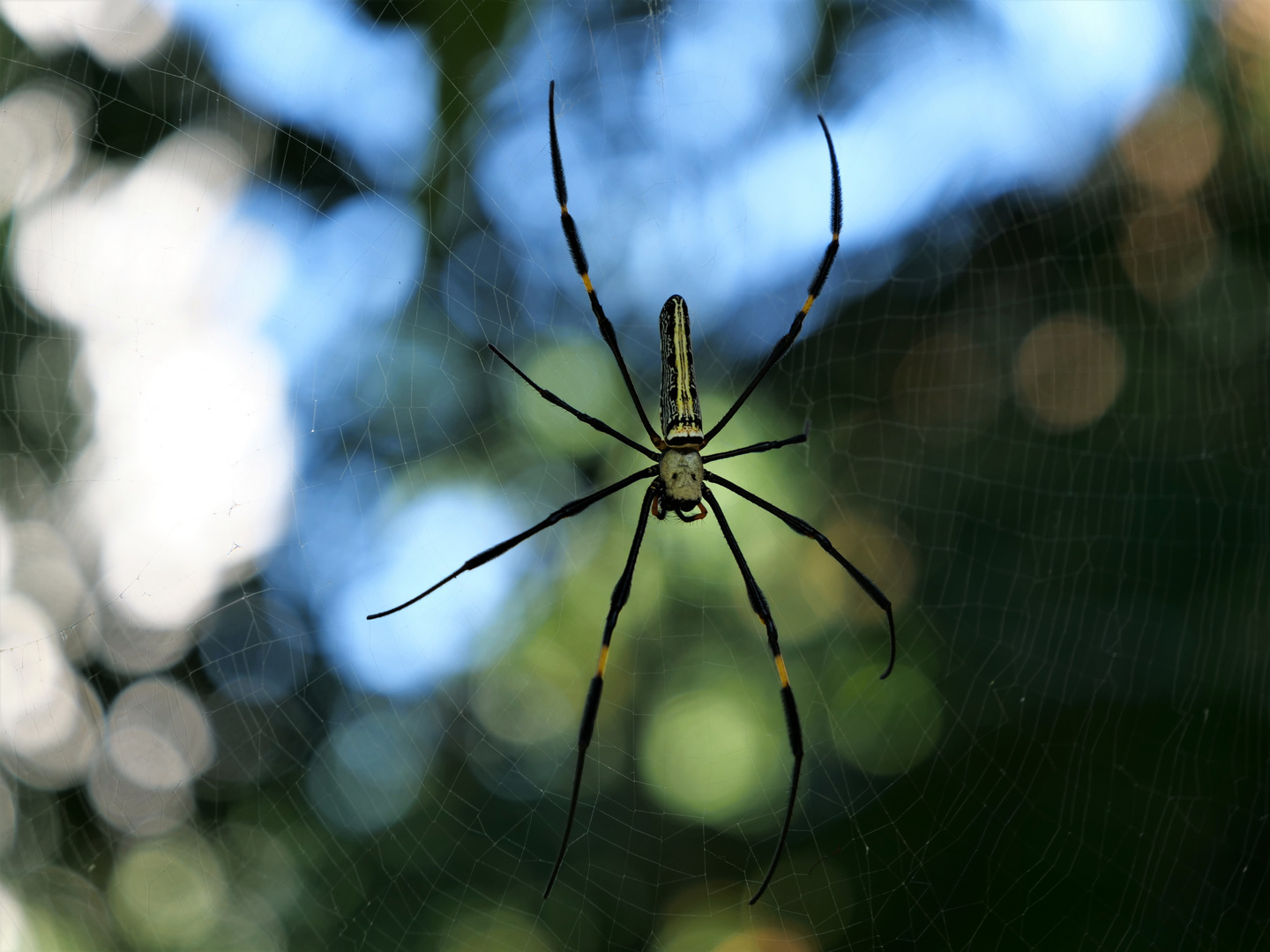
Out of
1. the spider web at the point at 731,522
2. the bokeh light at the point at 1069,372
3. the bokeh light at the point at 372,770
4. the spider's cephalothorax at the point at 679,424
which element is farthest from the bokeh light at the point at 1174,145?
the bokeh light at the point at 372,770

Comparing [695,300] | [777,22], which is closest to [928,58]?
[777,22]

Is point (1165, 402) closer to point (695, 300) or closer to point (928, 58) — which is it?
point (928, 58)

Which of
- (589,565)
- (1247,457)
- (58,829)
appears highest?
(1247,457)

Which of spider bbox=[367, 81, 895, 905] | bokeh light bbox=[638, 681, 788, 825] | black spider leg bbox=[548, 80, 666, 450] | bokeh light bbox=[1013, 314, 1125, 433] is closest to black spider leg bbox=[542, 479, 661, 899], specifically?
spider bbox=[367, 81, 895, 905]

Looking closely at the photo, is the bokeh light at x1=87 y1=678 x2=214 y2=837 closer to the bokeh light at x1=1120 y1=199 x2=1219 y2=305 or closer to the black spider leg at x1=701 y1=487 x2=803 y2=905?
the black spider leg at x1=701 y1=487 x2=803 y2=905

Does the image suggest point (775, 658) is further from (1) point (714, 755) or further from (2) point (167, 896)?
(2) point (167, 896)

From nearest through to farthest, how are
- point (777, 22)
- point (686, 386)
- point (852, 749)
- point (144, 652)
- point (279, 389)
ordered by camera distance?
point (279, 389), point (686, 386), point (144, 652), point (777, 22), point (852, 749)

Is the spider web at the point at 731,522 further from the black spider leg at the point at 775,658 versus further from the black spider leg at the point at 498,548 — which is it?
the black spider leg at the point at 775,658
